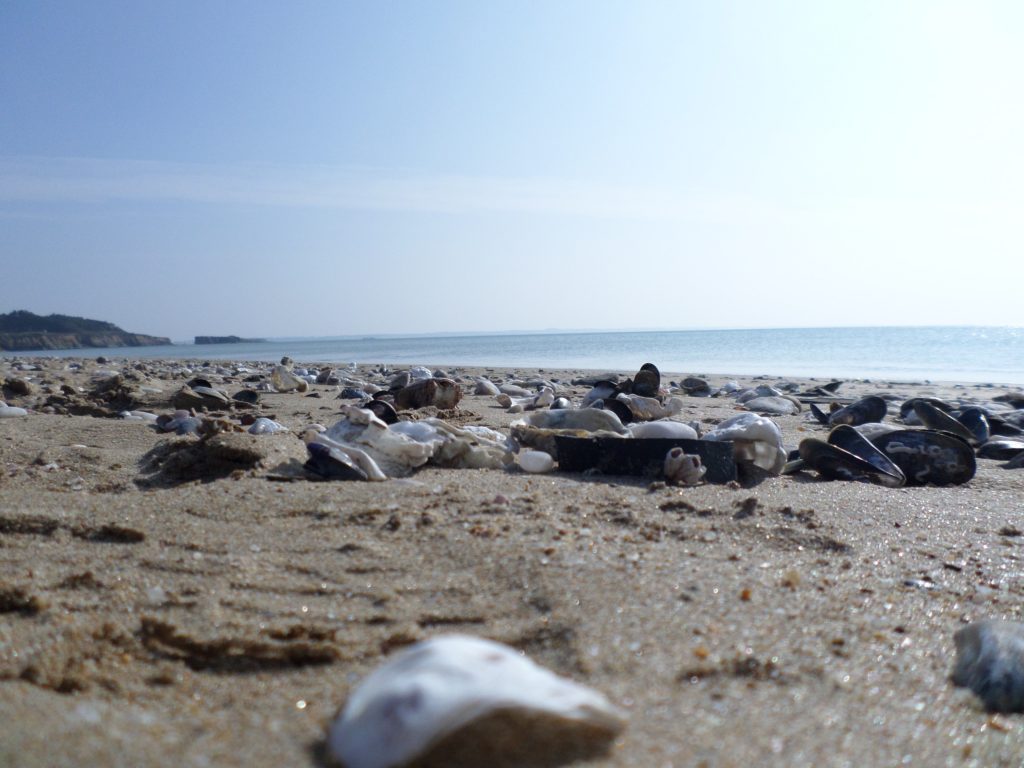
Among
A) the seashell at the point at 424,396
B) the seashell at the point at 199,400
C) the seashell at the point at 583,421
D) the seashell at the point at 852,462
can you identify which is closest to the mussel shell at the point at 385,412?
the seashell at the point at 583,421

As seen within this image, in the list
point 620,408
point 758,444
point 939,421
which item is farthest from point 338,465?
point 939,421

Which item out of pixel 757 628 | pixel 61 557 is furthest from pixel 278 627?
pixel 757 628

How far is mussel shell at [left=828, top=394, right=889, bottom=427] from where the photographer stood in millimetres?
6387

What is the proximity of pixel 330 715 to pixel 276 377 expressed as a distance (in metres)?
8.66

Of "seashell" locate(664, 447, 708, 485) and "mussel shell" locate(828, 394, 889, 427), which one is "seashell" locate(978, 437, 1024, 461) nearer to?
"mussel shell" locate(828, 394, 889, 427)

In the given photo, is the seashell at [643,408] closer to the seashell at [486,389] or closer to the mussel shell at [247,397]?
the seashell at [486,389]

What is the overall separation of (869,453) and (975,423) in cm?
221

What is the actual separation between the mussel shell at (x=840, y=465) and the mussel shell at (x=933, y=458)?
271 mm

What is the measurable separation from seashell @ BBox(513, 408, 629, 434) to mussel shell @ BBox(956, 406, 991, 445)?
2.83 m

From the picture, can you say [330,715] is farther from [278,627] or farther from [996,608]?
[996,608]

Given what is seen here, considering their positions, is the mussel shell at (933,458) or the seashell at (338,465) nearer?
the seashell at (338,465)

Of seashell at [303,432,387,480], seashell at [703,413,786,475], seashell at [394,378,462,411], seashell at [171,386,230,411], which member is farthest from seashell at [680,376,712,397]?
seashell at [303,432,387,480]

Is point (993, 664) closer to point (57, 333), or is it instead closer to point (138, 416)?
point (138, 416)

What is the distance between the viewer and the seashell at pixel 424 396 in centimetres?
640
